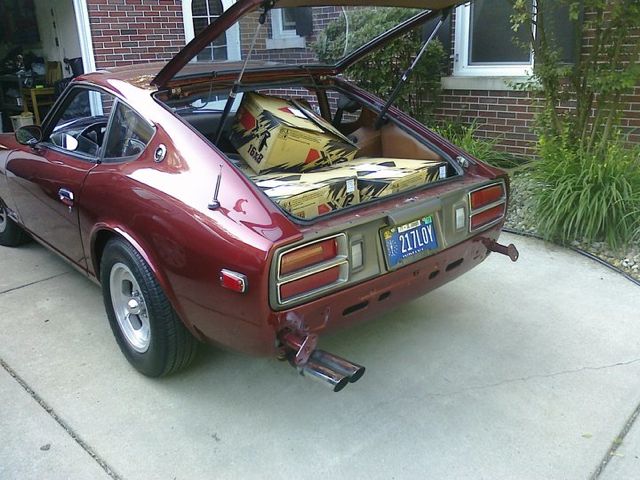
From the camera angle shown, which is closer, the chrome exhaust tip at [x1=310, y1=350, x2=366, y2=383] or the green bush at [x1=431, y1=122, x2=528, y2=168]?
the chrome exhaust tip at [x1=310, y1=350, x2=366, y2=383]

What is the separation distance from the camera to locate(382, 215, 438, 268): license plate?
2.65 m

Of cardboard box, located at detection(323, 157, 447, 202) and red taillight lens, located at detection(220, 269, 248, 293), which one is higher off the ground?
cardboard box, located at detection(323, 157, 447, 202)

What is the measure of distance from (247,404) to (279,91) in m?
2.04

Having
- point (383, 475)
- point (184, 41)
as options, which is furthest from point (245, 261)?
point (184, 41)

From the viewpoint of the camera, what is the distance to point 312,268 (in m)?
2.38

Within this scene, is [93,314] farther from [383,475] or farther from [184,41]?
[184,41]

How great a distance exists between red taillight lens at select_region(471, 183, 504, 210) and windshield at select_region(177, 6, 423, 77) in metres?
1.39

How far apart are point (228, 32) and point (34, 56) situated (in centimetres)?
825

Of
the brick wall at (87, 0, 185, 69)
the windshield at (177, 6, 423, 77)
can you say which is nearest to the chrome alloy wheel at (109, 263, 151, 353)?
the windshield at (177, 6, 423, 77)

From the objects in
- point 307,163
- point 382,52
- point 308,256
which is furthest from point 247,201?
point 382,52

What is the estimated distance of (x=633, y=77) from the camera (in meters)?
4.42

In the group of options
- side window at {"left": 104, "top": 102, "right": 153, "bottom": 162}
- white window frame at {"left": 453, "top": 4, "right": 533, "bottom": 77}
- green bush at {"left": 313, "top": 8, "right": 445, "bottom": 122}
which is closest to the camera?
side window at {"left": 104, "top": 102, "right": 153, "bottom": 162}

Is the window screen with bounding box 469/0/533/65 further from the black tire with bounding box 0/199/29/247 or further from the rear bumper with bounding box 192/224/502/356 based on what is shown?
the black tire with bounding box 0/199/29/247

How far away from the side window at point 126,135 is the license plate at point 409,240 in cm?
125
